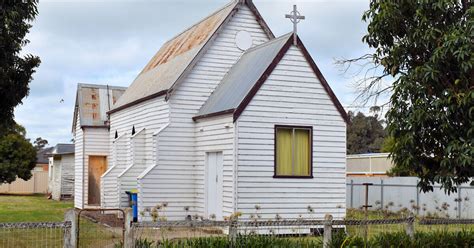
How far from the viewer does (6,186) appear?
50.7m

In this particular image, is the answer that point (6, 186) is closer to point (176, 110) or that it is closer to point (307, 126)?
point (176, 110)

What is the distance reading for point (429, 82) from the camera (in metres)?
10.4

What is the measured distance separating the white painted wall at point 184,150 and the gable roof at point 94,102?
394 inches

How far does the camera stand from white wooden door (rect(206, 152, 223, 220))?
18.6 meters

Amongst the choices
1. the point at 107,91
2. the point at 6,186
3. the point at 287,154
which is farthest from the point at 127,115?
the point at 6,186

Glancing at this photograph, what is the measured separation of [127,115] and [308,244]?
15.4 metres

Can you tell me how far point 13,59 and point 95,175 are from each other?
15.6 metres

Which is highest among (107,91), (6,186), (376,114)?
(107,91)

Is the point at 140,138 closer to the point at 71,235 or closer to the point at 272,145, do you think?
the point at 272,145

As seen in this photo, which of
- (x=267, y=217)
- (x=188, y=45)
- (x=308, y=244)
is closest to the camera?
(x=308, y=244)

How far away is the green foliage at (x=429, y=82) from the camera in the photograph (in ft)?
32.5

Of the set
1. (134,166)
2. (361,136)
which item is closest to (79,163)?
(134,166)

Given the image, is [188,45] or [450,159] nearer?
[450,159]

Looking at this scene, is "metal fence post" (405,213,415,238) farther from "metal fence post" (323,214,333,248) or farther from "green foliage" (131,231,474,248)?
"metal fence post" (323,214,333,248)
